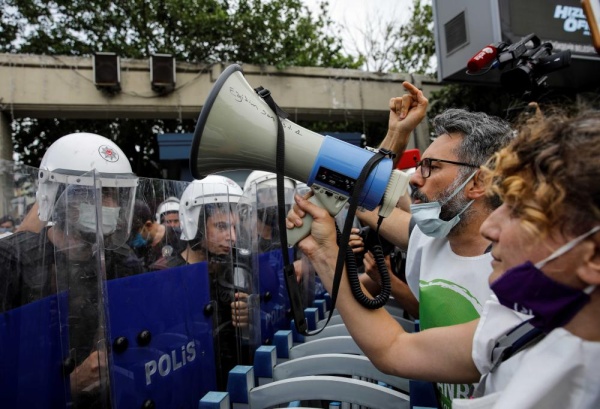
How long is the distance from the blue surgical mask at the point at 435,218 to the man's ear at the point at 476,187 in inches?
0.8

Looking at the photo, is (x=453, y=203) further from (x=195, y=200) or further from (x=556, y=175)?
(x=195, y=200)

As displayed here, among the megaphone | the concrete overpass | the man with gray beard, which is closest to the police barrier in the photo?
the megaphone

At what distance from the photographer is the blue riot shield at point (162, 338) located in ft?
5.85

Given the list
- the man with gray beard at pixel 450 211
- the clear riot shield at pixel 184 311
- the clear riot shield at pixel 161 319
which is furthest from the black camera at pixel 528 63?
the clear riot shield at pixel 161 319

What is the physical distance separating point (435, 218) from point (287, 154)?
2.44 ft

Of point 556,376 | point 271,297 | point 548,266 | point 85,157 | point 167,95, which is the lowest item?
point 271,297

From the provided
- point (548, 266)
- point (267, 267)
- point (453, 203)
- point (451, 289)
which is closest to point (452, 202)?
point (453, 203)

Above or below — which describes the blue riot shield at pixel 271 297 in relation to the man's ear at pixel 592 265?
below

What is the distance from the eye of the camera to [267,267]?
9.84 ft

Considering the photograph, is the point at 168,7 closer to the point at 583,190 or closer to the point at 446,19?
the point at 446,19

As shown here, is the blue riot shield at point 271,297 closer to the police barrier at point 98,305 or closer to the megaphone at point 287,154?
the police barrier at point 98,305

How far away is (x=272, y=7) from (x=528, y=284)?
35.8 ft

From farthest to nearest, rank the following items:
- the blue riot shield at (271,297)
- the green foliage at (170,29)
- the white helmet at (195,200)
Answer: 1. the green foliage at (170,29)
2. the blue riot shield at (271,297)
3. the white helmet at (195,200)

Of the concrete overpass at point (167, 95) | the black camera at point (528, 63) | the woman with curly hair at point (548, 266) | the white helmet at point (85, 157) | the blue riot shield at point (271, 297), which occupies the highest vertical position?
the concrete overpass at point (167, 95)
